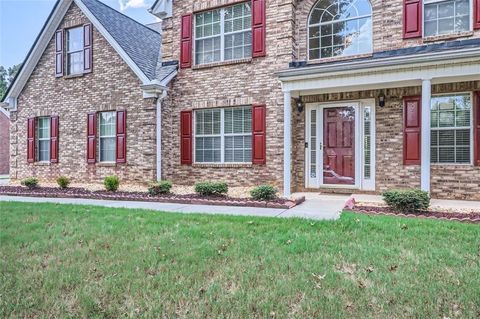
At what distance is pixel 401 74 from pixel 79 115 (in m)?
10.4

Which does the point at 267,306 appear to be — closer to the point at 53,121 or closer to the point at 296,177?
the point at 296,177

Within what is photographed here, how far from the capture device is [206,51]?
35.2 feet

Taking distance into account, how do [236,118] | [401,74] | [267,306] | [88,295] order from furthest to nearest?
1. [236,118]
2. [401,74]
3. [88,295]
4. [267,306]

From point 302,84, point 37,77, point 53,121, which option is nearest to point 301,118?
point 302,84

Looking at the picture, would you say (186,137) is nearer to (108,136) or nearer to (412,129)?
(108,136)

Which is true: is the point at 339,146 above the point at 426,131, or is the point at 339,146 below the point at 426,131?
below

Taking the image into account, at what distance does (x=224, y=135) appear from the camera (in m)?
10.2

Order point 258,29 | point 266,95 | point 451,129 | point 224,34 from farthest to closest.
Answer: point 224,34 → point 258,29 → point 266,95 → point 451,129

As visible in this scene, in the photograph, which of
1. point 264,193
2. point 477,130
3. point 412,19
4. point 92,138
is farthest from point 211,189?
point 412,19

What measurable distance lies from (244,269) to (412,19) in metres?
7.75

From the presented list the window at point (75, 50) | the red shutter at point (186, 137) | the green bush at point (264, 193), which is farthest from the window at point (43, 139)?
the green bush at point (264, 193)

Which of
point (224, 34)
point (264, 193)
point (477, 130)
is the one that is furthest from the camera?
point (224, 34)

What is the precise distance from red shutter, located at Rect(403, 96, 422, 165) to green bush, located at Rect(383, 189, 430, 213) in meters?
2.31

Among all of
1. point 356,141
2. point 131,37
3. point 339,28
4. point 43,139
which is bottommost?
point 356,141
